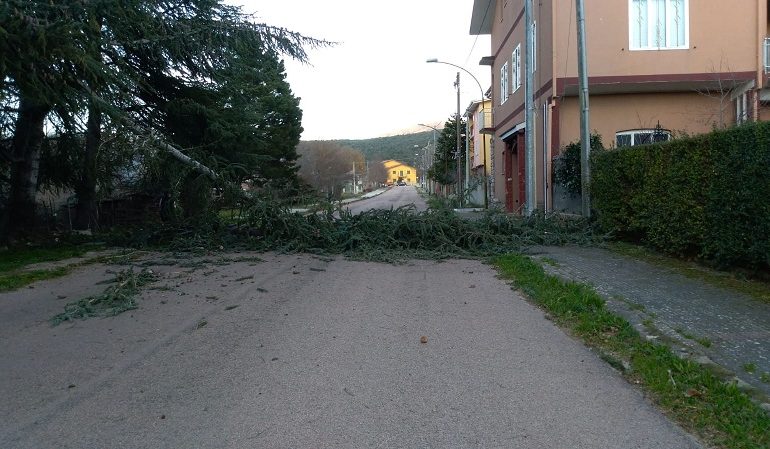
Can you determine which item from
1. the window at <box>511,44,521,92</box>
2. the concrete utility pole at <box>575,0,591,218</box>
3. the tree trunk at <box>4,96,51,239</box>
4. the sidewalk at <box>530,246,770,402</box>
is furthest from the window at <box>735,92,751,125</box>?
the tree trunk at <box>4,96,51,239</box>

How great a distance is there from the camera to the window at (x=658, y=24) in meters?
19.7

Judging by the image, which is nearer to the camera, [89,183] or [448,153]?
[89,183]

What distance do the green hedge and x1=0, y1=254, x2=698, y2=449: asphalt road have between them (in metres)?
3.14

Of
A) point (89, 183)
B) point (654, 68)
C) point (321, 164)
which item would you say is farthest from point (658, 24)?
point (321, 164)

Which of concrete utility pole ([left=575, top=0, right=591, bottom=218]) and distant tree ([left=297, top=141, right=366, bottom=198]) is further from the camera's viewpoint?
distant tree ([left=297, top=141, right=366, bottom=198])

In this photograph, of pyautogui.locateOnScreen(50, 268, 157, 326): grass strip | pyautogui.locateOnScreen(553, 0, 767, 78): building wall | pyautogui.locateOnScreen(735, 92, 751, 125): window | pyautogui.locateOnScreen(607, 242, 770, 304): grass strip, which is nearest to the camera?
pyautogui.locateOnScreen(50, 268, 157, 326): grass strip

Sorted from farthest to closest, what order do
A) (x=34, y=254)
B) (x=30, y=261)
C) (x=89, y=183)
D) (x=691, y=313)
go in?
1. (x=89, y=183)
2. (x=34, y=254)
3. (x=30, y=261)
4. (x=691, y=313)

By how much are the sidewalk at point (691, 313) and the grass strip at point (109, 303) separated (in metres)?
6.43

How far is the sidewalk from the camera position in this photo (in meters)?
5.83

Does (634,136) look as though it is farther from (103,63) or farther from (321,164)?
(321,164)

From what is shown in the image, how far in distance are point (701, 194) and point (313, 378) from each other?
Answer: 7.40 meters

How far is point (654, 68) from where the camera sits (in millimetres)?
19672

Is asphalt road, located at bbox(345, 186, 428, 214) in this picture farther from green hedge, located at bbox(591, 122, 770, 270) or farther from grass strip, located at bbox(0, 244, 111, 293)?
grass strip, located at bbox(0, 244, 111, 293)

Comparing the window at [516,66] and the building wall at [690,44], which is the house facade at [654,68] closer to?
the building wall at [690,44]
